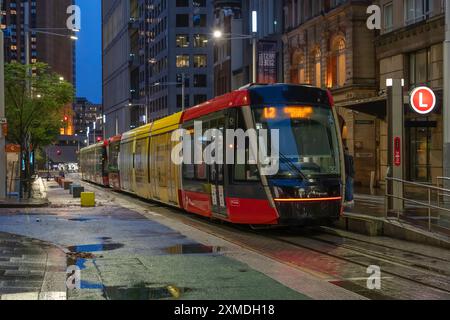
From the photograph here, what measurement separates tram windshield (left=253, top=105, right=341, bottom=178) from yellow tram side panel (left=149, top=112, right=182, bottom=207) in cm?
640

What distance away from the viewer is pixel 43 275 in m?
9.99

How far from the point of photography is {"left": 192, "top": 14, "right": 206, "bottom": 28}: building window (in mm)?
119531

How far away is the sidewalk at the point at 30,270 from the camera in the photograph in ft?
28.1

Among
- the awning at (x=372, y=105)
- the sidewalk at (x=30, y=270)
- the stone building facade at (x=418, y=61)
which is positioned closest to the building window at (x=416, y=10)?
the stone building facade at (x=418, y=61)

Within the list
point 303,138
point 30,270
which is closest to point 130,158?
point 303,138

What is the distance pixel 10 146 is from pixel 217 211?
49.8 ft

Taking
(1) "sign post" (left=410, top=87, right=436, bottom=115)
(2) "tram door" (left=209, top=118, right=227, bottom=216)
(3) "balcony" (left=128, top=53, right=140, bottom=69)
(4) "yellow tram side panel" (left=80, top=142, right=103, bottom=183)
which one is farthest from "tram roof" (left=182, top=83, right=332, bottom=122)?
(3) "balcony" (left=128, top=53, right=140, bottom=69)

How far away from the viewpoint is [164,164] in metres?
23.5

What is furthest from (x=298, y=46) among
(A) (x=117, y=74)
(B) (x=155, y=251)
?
(A) (x=117, y=74)

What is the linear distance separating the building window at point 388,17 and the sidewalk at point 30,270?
2748 centimetres

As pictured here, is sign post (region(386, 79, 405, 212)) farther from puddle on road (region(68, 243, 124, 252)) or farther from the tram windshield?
puddle on road (region(68, 243, 124, 252))

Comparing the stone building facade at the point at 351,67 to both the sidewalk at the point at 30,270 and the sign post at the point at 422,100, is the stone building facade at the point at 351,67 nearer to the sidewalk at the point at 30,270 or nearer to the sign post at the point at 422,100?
the sign post at the point at 422,100

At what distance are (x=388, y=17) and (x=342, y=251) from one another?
86.8 feet

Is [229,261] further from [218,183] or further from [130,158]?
[130,158]
